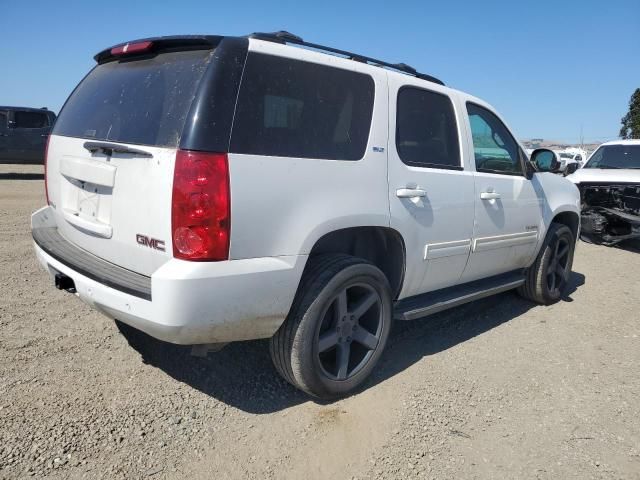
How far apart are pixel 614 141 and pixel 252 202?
32.9 feet

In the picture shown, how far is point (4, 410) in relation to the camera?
104 inches

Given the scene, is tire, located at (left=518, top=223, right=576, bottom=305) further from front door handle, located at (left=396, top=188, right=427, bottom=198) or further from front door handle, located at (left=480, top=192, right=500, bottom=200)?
front door handle, located at (left=396, top=188, right=427, bottom=198)

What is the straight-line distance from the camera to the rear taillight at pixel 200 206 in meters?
2.21

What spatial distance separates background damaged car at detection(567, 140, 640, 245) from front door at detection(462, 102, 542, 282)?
15.5 ft

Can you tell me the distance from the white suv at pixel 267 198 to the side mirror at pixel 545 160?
3.41 ft

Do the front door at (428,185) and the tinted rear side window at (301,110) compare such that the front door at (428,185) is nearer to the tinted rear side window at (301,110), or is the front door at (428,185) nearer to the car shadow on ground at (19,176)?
the tinted rear side window at (301,110)

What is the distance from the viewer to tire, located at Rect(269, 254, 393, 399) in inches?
107

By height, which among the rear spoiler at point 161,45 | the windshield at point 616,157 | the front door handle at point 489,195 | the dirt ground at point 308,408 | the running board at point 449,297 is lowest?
the dirt ground at point 308,408

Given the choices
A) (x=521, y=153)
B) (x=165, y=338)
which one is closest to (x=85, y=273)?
(x=165, y=338)

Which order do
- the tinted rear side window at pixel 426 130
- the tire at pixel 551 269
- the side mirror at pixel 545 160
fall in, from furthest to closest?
the tire at pixel 551 269, the side mirror at pixel 545 160, the tinted rear side window at pixel 426 130

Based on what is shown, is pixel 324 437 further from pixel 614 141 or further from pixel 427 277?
pixel 614 141

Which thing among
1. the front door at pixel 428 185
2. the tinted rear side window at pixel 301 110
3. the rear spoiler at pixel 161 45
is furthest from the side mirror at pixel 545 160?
the rear spoiler at pixel 161 45

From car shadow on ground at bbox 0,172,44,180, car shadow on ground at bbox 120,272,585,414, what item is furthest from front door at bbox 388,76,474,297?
car shadow on ground at bbox 0,172,44,180

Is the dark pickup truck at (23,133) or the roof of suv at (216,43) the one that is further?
the dark pickup truck at (23,133)
